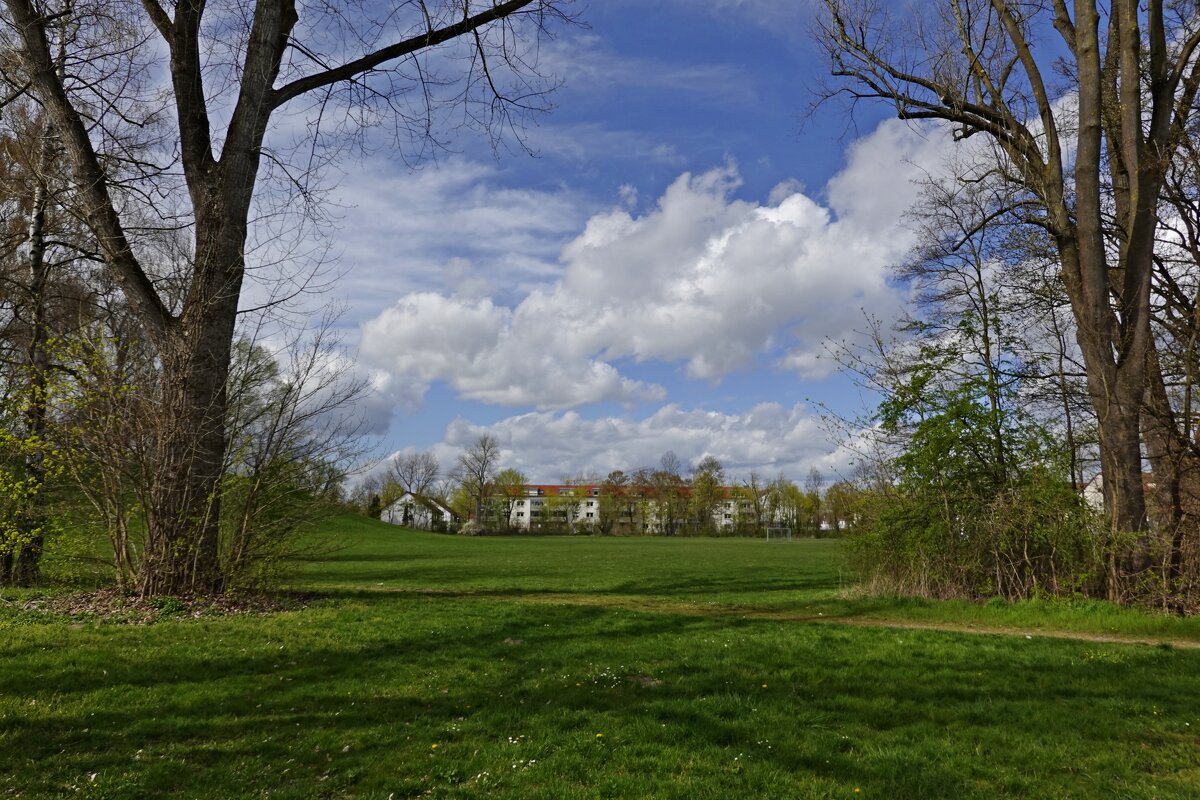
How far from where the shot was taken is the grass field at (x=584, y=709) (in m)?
4.49

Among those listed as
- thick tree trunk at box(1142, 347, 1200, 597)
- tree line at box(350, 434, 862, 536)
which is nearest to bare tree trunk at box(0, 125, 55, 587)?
thick tree trunk at box(1142, 347, 1200, 597)

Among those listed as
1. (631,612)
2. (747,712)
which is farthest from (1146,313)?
(747,712)

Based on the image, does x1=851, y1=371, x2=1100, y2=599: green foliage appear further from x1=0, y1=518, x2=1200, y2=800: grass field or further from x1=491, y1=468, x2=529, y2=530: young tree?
x1=491, y1=468, x2=529, y2=530: young tree

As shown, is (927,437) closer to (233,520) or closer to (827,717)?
(827,717)

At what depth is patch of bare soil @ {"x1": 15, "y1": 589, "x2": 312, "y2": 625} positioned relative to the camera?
9.26 m

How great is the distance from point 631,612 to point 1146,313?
10.6 meters

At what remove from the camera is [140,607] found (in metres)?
9.73

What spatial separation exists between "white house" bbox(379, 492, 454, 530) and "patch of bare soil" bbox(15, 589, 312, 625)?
9049 centimetres

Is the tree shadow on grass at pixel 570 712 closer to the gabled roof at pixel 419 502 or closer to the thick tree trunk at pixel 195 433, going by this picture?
the thick tree trunk at pixel 195 433

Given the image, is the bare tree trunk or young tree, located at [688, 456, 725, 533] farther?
young tree, located at [688, 456, 725, 533]

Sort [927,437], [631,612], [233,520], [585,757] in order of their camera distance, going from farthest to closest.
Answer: [927,437]
[631,612]
[233,520]
[585,757]

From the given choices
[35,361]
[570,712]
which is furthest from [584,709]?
[35,361]

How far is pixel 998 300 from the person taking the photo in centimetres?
1451

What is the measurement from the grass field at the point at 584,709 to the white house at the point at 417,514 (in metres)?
93.3
